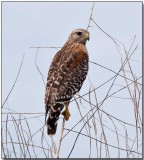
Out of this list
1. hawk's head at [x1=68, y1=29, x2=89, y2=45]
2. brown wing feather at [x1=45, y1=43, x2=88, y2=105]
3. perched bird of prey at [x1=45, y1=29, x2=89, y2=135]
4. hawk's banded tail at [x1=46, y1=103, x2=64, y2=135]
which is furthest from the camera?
hawk's head at [x1=68, y1=29, x2=89, y2=45]

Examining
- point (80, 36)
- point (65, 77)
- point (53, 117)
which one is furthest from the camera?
point (80, 36)

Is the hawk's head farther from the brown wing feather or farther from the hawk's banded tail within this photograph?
the hawk's banded tail

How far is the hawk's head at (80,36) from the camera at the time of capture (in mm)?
4012

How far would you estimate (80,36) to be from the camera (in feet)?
13.4

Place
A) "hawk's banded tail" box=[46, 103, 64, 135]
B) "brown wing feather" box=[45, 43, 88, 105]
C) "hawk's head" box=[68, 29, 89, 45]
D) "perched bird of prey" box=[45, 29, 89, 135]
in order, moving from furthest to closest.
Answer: "hawk's head" box=[68, 29, 89, 45], "brown wing feather" box=[45, 43, 88, 105], "perched bird of prey" box=[45, 29, 89, 135], "hawk's banded tail" box=[46, 103, 64, 135]

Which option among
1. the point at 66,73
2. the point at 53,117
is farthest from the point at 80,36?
the point at 53,117

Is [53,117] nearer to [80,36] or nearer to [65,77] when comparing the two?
[65,77]

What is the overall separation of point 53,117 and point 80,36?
1.22m

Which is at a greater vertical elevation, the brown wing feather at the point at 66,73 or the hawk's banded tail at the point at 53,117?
the brown wing feather at the point at 66,73

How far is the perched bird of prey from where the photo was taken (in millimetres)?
3224

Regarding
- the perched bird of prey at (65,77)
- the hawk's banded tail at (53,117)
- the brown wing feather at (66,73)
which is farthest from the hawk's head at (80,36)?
the hawk's banded tail at (53,117)

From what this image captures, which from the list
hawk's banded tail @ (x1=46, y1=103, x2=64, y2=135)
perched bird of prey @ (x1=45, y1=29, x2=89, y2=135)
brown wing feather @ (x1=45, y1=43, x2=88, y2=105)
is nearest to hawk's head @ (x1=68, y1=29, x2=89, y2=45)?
perched bird of prey @ (x1=45, y1=29, x2=89, y2=135)

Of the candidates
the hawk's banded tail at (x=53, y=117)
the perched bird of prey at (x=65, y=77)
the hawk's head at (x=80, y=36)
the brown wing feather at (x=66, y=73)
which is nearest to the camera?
the hawk's banded tail at (x=53, y=117)

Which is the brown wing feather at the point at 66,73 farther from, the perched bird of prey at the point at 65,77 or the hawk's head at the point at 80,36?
the hawk's head at the point at 80,36
